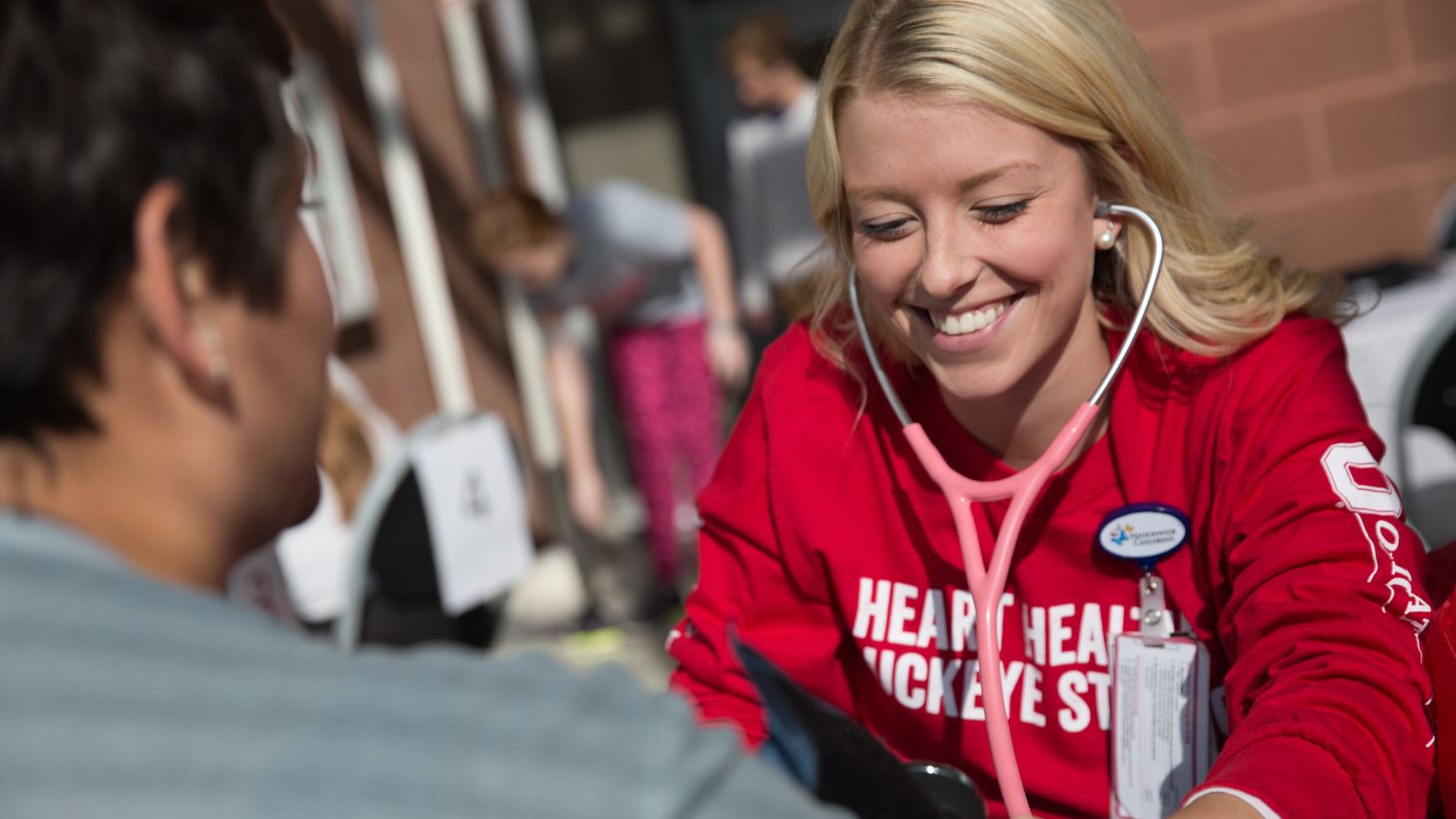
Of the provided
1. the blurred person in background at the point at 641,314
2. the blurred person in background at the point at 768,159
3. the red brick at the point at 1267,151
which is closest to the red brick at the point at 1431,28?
the red brick at the point at 1267,151

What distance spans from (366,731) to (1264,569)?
32.9 inches

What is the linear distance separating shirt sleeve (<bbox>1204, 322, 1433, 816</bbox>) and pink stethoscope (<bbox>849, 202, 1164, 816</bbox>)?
0.12 m

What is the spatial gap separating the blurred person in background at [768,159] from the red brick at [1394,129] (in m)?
1.66

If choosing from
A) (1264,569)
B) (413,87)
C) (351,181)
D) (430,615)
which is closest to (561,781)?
(1264,569)

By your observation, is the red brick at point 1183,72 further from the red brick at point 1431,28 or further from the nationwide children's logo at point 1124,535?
the nationwide children's logo at point 1124,535

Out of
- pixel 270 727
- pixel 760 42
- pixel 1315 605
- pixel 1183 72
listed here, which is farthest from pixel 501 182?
pixel 270 727

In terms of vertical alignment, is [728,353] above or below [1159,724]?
below

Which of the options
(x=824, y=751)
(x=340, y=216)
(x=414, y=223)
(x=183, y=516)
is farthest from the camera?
(x=414, y=223)

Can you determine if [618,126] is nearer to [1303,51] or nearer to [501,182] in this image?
[501,182]

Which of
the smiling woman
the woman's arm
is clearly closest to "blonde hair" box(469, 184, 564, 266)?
the woman's arm

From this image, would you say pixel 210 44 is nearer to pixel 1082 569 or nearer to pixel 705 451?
pixel 1082 569

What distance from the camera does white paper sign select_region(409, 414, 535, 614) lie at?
7.32 feet

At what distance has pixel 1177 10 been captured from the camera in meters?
4.03

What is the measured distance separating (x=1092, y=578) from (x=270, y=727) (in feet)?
2.99
